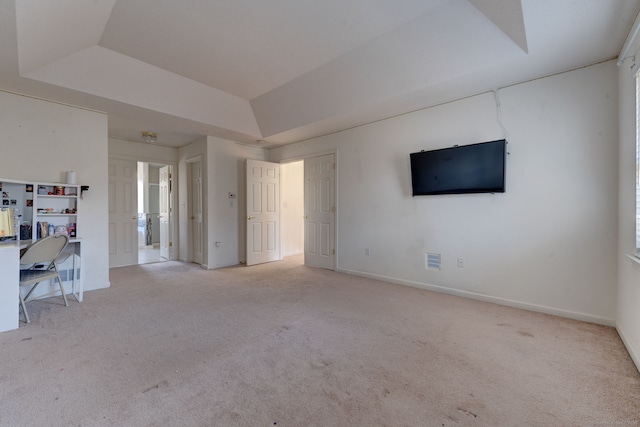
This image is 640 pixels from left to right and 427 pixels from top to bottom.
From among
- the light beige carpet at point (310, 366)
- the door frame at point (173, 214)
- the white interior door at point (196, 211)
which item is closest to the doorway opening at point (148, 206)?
the door frame at point (173, 214)

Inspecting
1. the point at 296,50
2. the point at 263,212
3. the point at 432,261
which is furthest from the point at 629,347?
the point at 263,212

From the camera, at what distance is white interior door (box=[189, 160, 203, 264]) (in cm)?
572

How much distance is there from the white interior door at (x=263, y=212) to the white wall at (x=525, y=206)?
8.35 ft

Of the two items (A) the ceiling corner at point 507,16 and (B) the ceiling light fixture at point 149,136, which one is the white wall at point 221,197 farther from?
(A) the ceiling corner at point 507,16

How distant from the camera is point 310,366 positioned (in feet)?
6.63

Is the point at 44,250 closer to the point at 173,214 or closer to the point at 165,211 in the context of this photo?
the point at 173,214

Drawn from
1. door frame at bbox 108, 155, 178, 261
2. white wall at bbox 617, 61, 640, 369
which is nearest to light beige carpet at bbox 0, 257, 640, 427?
white wall at bbox 617, 61, 640, 369

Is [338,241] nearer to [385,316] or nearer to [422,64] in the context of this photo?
[385,316]

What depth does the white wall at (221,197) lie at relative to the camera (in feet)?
17.5

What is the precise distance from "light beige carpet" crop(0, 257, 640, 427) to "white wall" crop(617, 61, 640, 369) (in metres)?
0.20

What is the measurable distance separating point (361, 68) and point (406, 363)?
10.3ft

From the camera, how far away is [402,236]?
418 cm

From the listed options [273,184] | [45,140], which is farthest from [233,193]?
[45,140]

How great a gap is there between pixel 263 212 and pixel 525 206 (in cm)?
447
